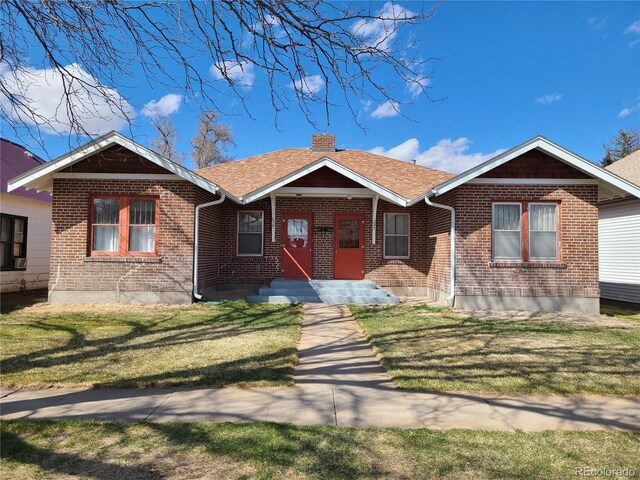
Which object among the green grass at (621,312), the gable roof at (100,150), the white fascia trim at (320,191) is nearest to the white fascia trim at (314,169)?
the white fascia trim at (320,191)

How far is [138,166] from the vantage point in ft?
37.3

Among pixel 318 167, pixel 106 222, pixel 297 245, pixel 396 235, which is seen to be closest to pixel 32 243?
pixel 106 222

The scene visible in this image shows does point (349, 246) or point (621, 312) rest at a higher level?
point (349, 246)

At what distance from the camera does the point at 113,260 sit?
36.9ft

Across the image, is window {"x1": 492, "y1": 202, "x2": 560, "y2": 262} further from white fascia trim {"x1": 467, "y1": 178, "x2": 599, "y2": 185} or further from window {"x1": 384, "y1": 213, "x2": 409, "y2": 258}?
window {"x1": 384, "y1": 213, "x2": 409, "y2": 258}

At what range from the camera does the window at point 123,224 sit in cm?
1150

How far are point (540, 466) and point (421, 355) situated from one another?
10.8 ft

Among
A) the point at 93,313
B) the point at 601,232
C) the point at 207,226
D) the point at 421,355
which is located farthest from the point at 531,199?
the point at 93,313

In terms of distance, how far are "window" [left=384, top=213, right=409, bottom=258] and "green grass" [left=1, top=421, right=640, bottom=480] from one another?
34.9ft

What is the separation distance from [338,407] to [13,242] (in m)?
14.1

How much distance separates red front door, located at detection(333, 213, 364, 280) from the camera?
14.3 meters

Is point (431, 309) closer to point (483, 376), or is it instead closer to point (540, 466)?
point (483, 376)

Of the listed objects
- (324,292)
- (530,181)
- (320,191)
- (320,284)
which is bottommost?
(324,292)

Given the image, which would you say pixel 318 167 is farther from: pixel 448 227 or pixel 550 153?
pixel 550 153
